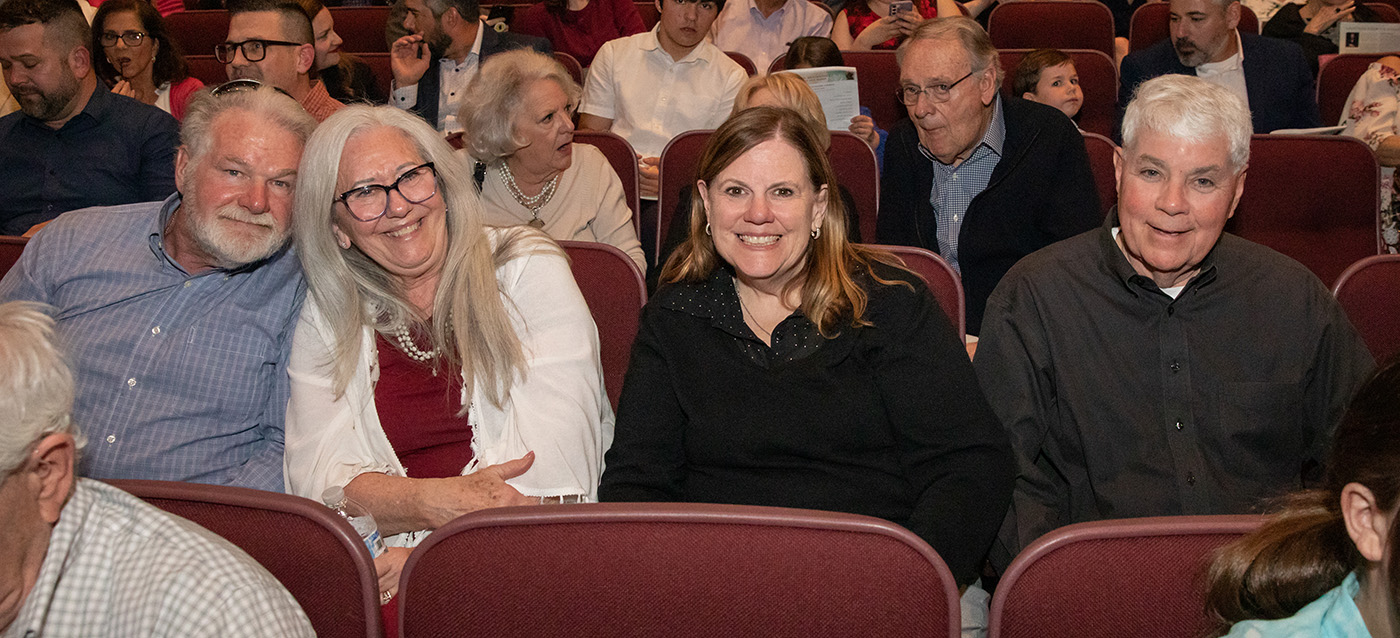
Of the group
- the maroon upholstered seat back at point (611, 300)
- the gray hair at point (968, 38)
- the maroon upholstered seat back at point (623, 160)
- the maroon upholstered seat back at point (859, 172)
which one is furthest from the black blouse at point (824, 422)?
the maroon upholstered seat back at point (623, 160)

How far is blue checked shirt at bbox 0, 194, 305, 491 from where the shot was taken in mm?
2119

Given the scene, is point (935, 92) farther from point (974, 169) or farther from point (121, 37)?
point (121, 37)

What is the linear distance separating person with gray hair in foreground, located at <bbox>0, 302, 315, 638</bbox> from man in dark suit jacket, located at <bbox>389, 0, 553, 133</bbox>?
11.2 ft

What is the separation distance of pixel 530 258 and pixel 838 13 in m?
3.90

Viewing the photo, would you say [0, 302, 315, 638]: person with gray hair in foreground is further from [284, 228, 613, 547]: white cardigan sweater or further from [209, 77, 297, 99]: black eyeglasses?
[209, 77, 297, 99]: black eyeglasses

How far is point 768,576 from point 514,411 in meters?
0.86

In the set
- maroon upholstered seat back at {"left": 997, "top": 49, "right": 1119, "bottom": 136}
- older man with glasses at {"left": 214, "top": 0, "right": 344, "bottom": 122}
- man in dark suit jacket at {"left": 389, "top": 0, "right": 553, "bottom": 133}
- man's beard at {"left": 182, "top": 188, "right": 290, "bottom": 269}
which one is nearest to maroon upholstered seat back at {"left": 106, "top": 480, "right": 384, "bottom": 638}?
man's beard at {"left": 182, "top": 188, "right": 290, "bottom": 269}

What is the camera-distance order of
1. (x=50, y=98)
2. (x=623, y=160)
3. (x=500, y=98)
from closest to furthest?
(x=500, y=98) → (x=50, y=98) → (x=623, y=160)

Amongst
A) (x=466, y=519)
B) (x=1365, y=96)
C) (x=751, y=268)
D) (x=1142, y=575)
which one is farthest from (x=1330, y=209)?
(x=466, y=519)

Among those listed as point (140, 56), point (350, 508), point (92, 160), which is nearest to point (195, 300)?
point (350, 508)

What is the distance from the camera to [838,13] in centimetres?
558

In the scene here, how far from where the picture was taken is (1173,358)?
6.36 feet

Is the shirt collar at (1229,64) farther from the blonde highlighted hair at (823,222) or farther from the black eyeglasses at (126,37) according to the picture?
the black eyeglasses at (126,37)

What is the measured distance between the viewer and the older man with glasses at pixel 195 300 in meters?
2.12
